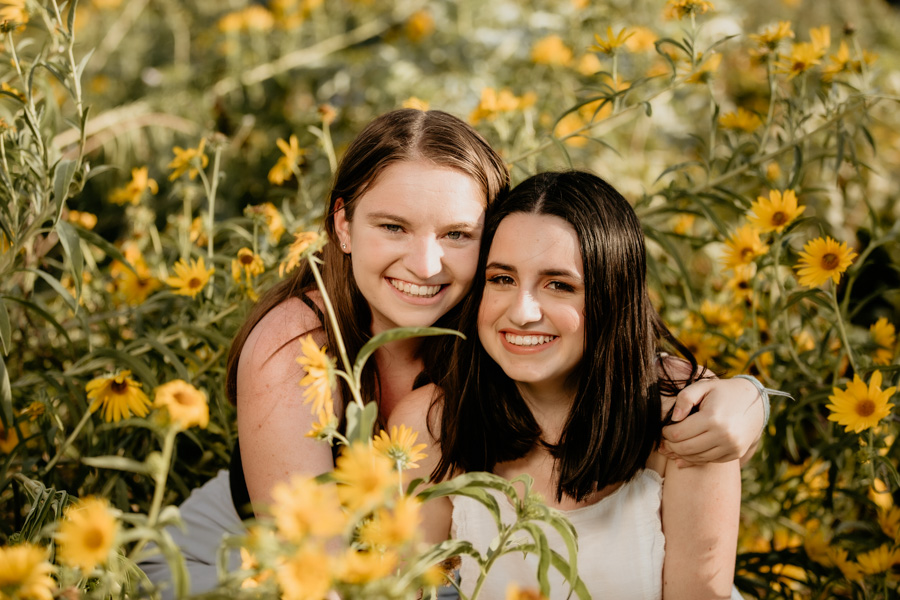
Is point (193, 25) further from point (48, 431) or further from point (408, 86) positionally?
point (48, 431)

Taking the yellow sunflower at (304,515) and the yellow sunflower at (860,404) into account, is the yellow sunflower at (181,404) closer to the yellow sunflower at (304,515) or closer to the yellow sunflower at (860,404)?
the yellow sunflower at (304,515)

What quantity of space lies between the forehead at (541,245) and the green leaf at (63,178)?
675 millimetres

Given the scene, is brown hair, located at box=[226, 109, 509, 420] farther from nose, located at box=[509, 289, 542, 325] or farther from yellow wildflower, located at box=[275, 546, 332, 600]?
yellow wildflower, located at box=[275, 546, 332, 600]

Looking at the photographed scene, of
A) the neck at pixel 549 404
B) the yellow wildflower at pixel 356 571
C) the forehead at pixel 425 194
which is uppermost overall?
the forehead at pixel 425 194

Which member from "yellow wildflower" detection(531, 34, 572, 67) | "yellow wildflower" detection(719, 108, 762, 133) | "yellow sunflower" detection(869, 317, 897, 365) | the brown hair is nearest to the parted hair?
the brown hair

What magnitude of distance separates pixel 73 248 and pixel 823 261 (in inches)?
49.4

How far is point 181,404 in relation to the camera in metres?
0.60

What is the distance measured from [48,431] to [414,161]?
76cm

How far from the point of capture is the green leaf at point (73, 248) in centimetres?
120

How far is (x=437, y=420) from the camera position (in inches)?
51.1

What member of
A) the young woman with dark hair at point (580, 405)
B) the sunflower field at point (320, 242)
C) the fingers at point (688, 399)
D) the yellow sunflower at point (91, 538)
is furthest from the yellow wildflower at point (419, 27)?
the yellow sunflower at point (91, 538)

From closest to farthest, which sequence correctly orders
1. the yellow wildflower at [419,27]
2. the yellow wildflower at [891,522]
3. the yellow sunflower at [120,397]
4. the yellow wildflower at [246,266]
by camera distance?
the yellow sunflower at [120,397] → the yellow wildflower at [891,522] → the yellow wildflower at [246,266] → the yellow wildflower at [419,27]

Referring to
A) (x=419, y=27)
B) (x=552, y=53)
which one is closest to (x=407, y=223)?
(x=552, y=53)

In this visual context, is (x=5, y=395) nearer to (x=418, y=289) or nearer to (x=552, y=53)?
(x=418, y=289)
